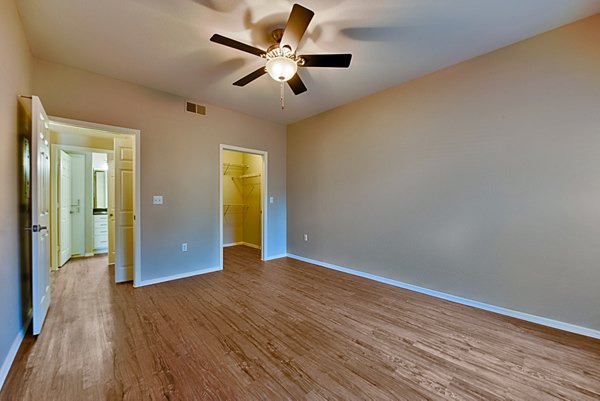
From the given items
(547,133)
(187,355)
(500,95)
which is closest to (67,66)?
(187,355)

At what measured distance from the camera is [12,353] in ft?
6.05

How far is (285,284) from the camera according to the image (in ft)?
11.5

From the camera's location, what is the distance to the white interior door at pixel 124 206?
3636mm

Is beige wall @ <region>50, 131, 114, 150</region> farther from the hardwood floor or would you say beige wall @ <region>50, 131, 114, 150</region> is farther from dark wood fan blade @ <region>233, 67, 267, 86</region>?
dark wood fan blade @ <region>233, 67, 267, 86</region>

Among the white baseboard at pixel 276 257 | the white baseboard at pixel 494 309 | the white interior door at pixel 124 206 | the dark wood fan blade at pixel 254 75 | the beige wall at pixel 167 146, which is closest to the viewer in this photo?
the white baseboard at pixel 494 309

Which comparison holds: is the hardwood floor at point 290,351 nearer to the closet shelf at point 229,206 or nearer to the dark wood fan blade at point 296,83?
the dark wood fan blade at point 296,83

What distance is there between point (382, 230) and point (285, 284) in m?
1.65

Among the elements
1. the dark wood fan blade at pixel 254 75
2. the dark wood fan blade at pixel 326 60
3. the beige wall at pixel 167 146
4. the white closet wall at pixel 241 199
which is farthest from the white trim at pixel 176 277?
the dark wood fan blade at pixel 326 60

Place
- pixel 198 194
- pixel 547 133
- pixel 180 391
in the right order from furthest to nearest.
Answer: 1. pixel 198 194
2. pixel 547 133
3. pixel 180 391

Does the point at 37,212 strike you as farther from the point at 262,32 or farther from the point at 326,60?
the point at 326,60

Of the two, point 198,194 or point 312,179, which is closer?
point 198,194

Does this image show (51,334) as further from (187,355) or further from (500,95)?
(500,95)

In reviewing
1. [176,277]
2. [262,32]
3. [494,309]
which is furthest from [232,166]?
[494,309]

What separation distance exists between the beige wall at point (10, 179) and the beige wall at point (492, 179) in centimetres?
376
